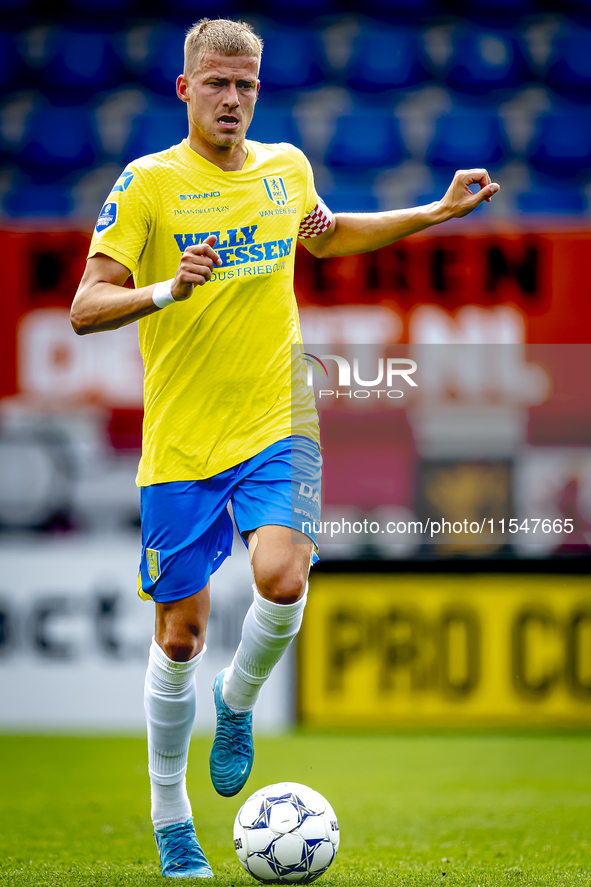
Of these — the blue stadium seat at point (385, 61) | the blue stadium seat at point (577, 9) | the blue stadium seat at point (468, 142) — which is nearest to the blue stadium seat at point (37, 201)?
the blue stadium seat at point (385, 61)

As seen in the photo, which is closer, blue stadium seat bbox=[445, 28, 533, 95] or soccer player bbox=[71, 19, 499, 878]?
soccer player bbox=[71, 19, 499, 878]

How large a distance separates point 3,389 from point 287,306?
3.20 meters

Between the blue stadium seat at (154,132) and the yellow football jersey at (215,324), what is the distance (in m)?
4.59

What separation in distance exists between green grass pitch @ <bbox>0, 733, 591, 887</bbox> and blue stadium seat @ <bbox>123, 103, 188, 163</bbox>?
3.65m

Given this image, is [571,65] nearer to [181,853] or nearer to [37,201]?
[37,201]

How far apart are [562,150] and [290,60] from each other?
6.18 feet

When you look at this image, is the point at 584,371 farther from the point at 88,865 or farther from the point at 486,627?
the point at 88,865

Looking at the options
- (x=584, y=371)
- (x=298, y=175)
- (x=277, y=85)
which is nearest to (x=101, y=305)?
(x=298, y=175)

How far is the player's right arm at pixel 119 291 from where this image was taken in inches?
95.3

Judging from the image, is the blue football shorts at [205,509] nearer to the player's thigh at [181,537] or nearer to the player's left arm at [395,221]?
the player's thigh at [181,537]

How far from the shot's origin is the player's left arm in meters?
2.90

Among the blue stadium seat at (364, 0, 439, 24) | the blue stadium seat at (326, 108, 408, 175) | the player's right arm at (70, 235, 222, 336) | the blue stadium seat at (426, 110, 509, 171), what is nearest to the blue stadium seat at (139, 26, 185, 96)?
the blue stadium seat at (326, 108, 408, 175)

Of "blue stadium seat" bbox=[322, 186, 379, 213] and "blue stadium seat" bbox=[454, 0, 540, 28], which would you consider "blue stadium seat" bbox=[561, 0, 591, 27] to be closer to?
"blue stadium seat" bbox=[454, 0, 540, 28]

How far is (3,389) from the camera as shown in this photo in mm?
5742
